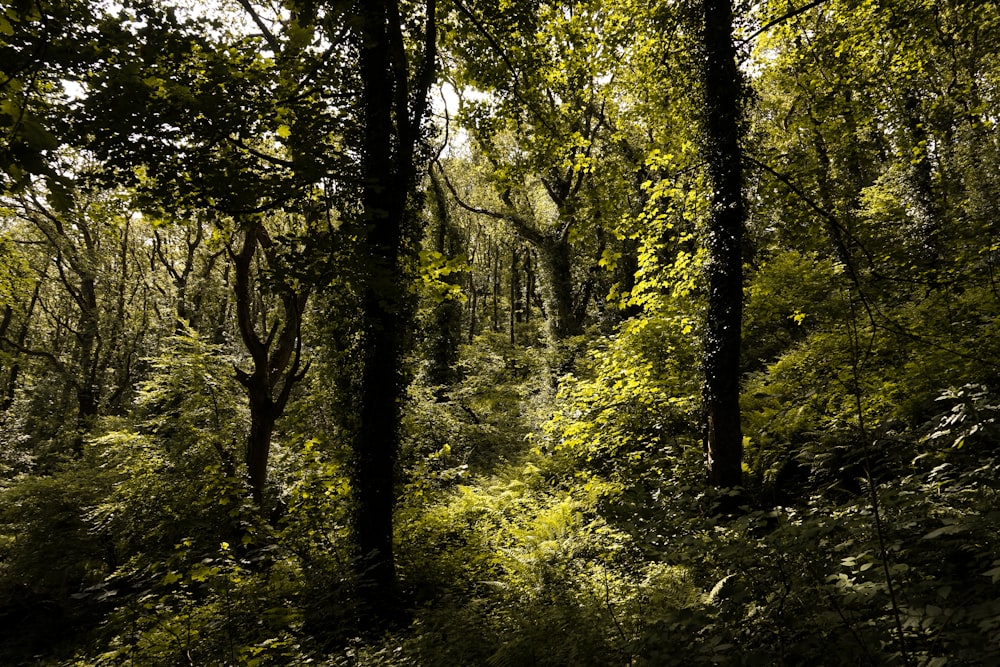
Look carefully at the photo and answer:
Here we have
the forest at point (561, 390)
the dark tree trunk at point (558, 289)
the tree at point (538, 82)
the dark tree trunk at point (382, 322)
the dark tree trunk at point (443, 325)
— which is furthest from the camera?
the dark tree trunk at point (443, 325)

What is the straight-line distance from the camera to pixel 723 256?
6.24 metres

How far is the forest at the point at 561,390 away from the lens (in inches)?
121

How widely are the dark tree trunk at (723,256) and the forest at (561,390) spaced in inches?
1.7

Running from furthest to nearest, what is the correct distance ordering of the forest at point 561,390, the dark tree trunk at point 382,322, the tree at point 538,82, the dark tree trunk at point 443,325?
the dark tree trunk at point 443,325, the tree at point 538,82, the dark tree trunk at point 382,322, the forest at point 561,390

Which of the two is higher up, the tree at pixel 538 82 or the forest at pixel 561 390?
the tree at pixel 538 82

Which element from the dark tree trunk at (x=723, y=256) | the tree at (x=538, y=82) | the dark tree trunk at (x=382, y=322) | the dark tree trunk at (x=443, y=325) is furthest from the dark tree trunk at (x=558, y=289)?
the dark tree trunk at (x=382, y=322)

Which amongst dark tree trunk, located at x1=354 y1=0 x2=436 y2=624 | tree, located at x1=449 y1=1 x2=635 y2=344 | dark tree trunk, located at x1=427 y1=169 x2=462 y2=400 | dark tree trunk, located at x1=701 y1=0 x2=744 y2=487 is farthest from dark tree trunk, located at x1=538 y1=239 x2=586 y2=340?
dark tree trunk, located at x1=354 y1=0 x2=436 y2=624

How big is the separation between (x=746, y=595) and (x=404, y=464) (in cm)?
483

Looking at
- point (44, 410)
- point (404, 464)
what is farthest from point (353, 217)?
point (44, 410)

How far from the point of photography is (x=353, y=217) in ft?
16.5

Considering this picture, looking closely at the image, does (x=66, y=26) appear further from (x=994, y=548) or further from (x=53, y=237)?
(x=53, y=237)

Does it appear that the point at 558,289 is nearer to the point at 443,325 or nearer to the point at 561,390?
the point at 443,325

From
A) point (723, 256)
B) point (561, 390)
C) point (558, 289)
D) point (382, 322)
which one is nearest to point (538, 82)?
point (723, 256)

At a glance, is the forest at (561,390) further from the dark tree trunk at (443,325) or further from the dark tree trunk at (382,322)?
the dark tree trunk at (443,325)
